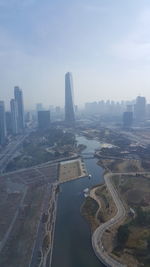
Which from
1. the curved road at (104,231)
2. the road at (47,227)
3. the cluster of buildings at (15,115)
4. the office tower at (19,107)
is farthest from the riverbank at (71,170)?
the office tower at (19,107)

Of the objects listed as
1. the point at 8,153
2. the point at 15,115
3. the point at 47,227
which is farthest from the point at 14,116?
the point at 47,227

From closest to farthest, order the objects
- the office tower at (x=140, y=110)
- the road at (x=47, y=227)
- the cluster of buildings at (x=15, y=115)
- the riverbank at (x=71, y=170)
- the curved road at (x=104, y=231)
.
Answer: the curved road at (x=104, y=231) → the road at (x=47, y=227) → the riverbank at (x=71, y=170) → the cluster of buildings at (x=15, y=115) → the office tower at (x=140, y=110)

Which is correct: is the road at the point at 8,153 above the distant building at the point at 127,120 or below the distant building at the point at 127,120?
below

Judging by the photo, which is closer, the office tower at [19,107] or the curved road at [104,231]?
the curved road at [104,231]

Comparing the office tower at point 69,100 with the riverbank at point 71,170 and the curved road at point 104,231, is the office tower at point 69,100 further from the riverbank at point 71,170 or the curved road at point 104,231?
the curved road at point 104,231

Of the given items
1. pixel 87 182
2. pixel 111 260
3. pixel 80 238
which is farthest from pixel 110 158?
pixel 111 260

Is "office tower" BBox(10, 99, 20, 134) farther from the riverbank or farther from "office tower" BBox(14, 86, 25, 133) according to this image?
the riverbank

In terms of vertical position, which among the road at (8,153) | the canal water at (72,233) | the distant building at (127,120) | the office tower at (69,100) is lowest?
the canal water at (72,233)

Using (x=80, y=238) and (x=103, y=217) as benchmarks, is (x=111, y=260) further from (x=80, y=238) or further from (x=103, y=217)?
(x=103, y=217)
